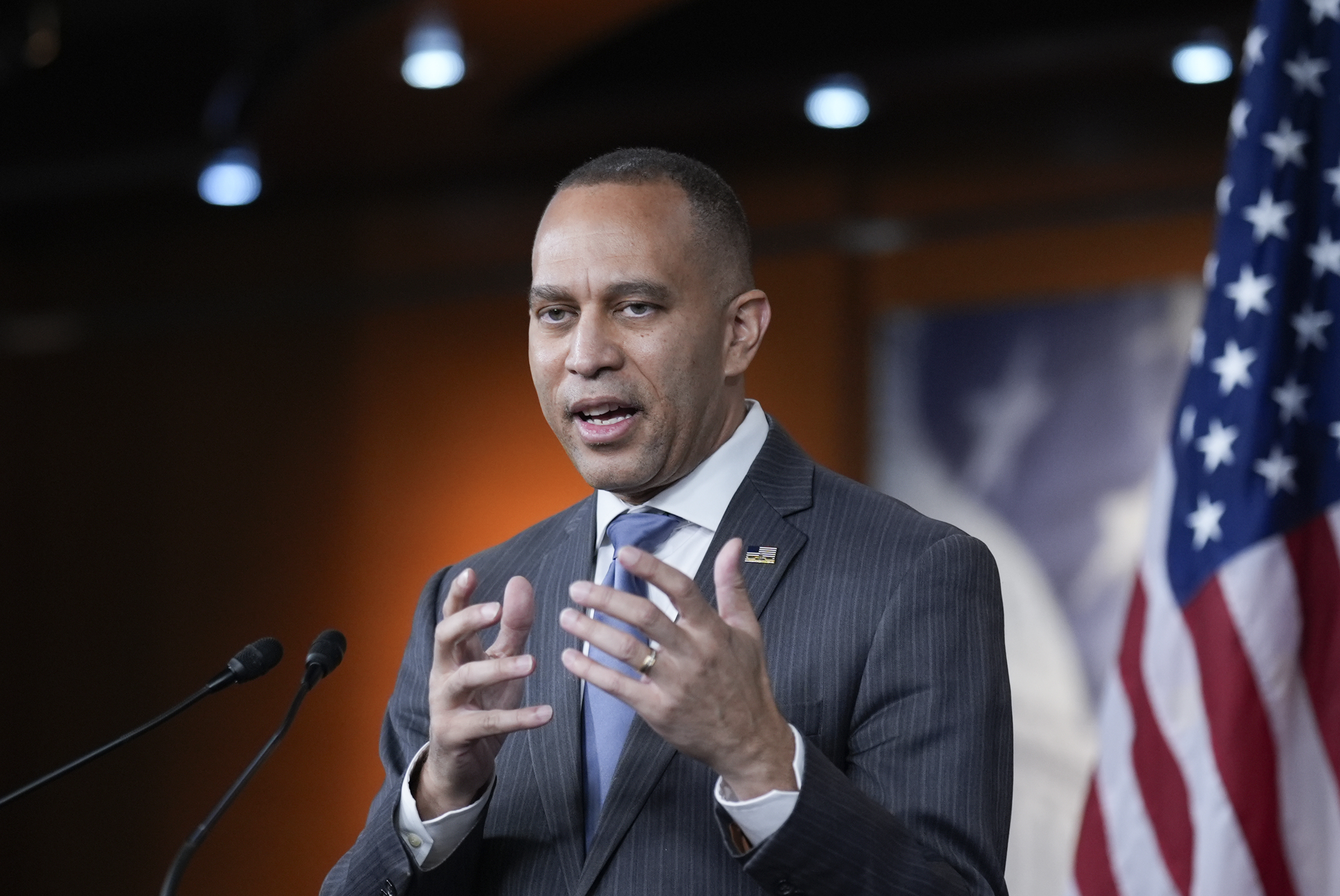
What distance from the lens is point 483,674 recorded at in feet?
4.77

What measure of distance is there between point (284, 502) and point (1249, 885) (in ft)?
14.5

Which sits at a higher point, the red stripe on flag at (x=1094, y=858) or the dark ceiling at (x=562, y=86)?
the dark ceiling at (x=562, y=86)

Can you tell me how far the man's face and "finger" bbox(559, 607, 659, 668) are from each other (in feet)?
1.39

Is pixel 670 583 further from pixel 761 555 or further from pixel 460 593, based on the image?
pixel 761 555

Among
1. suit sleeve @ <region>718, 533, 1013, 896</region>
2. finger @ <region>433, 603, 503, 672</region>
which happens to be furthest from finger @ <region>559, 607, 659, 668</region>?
suit sleeve @ <region>718, 533, 1013, 896</region>

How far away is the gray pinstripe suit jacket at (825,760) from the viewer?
1474 millimetres

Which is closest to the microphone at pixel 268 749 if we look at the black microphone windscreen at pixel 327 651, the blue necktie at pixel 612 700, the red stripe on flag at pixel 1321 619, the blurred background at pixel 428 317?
the black microphone windscreen at pixel 327 651

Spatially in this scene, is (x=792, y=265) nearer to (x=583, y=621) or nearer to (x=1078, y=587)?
(x=1078, y=587)

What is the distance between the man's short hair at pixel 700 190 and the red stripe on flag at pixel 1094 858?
1.15m

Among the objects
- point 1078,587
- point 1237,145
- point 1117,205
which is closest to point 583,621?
point 1237,145

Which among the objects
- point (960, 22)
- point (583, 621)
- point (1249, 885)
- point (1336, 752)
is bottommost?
point (1249, 885)

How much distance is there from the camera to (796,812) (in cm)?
142

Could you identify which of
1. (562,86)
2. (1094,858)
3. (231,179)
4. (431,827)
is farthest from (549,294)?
(231,179)

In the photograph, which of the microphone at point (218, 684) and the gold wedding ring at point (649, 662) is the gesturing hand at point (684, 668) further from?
the microphone at point (218, 684)
